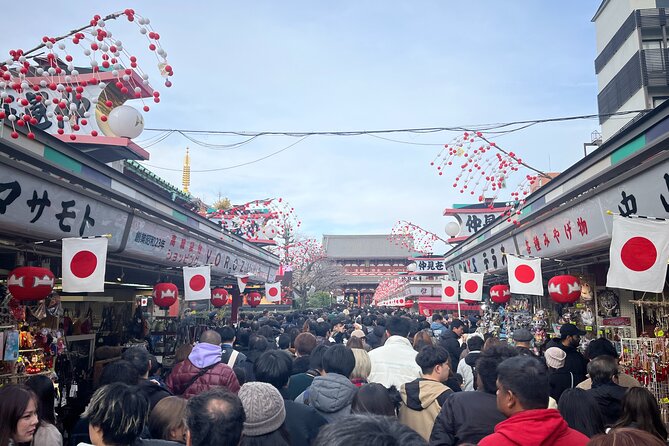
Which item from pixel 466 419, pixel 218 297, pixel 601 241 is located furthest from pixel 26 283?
pixel 218 297

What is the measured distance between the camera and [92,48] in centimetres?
598

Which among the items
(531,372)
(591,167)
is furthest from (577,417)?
(591,167)

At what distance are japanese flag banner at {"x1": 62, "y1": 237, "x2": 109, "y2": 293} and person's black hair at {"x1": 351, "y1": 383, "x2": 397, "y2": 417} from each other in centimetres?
443

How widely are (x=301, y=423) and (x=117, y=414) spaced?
150cm

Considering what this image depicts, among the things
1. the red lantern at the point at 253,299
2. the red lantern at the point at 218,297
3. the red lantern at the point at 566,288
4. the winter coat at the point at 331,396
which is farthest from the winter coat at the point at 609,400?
the red lantern at the point at 253,299

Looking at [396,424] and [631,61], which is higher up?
[631,61]

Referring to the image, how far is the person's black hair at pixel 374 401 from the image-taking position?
4125 millimetres

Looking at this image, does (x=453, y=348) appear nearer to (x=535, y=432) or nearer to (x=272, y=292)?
(x=535, y=432)

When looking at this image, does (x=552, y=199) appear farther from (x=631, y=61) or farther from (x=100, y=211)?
(x=631, y=61)

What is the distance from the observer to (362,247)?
74.9m

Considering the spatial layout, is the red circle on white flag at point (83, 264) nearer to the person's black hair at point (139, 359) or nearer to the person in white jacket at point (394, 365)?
the person's black hair at point (139, 359)

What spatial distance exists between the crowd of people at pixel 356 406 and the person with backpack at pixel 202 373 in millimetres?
12

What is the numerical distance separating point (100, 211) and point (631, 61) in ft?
A: 83.3

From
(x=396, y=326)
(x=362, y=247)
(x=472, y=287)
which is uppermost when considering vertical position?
(x=362, y=247)
